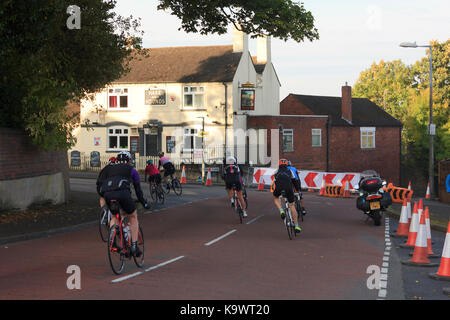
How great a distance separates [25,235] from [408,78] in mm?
85003

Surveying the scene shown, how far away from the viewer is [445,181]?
3083 centimetres

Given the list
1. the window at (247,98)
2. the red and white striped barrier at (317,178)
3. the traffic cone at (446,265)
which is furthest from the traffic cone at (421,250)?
the window at (247,98)

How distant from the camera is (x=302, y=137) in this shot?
4922 cm

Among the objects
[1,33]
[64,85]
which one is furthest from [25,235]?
[64,85]

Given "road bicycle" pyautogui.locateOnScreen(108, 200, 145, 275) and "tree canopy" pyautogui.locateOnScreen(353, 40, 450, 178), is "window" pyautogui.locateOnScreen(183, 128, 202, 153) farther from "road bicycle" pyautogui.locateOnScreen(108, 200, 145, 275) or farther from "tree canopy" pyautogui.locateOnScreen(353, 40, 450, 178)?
"road bicycle" pyautogui.locateOnScreen(108, 200, 145, 275)

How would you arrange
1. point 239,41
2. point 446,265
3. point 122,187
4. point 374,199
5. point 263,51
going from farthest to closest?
point 263,51 → point 239,41 → point 374,199 → point 446,265 → point 122,187

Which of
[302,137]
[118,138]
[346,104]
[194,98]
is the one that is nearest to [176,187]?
[194,98]

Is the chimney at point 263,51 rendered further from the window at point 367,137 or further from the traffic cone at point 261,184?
the traffic cone at point 261,184

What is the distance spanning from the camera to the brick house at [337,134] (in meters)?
48.1

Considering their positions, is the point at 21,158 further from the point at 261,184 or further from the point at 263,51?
the point at 263,51

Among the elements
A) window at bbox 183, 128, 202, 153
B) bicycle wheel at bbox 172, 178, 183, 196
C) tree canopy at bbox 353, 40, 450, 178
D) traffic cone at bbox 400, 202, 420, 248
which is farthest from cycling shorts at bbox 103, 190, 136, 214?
tree canopy at bbox 353, 40, 450, 178

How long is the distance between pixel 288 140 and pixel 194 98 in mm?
8383

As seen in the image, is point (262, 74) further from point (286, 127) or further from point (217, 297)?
point (217, 297)

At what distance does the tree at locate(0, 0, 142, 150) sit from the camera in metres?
15.3
